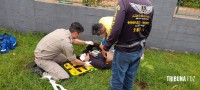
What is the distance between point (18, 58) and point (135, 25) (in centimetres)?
296

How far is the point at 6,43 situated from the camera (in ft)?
17.4

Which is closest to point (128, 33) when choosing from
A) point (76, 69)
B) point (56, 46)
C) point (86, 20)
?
point (56, 46)

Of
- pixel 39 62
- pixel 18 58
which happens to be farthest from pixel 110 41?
pixel 18 58

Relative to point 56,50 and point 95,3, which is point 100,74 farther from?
point 95,3

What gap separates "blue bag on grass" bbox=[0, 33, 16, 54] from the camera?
5258 mm

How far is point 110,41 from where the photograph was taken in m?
3.12

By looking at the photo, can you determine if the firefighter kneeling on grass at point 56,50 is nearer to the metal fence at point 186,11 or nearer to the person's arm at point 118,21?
the person's arm at point 118,21

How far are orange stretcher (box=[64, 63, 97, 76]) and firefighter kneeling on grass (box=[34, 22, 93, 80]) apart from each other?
0.15m

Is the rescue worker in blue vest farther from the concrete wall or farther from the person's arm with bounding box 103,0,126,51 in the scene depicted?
the concrete wall

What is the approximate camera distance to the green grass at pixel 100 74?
4293mm

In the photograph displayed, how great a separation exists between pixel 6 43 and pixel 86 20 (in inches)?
73.2

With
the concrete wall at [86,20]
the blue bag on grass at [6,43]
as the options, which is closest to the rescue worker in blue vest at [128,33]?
the concrete wall at [86,20]

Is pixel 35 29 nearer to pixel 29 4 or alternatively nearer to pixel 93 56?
pixel 29 4

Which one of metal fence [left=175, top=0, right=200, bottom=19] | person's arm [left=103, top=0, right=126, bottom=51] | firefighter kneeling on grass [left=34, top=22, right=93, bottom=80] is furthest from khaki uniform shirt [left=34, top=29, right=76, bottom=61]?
metal fence [left=175, top=0, right=200, bottom=19]
